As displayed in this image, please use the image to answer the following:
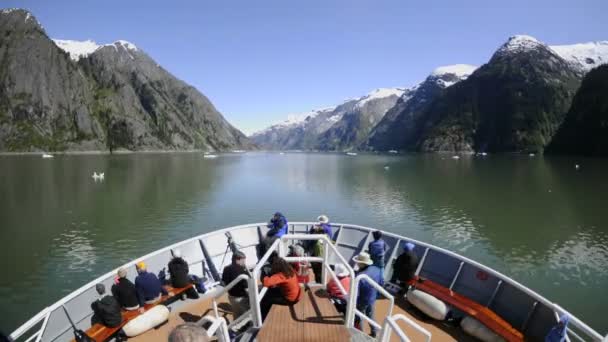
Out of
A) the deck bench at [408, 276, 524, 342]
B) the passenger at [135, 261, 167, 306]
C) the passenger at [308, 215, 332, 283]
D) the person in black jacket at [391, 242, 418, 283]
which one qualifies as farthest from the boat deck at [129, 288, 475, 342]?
the passenger at [308, 215, 332, 283]

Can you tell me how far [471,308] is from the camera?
11195 mm

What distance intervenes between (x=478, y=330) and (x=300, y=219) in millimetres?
31095

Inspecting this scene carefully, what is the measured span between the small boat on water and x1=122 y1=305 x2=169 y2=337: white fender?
0.74 feet

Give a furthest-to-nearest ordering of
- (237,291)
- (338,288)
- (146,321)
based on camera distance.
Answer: (146,321), (237,291), (338,288)

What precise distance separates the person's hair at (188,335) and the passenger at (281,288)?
14.8 feet

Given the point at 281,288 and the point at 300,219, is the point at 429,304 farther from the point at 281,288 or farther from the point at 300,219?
the point at 300,219

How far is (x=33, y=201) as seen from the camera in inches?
1987

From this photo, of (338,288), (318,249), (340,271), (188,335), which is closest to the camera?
(188,335)

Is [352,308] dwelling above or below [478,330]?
above

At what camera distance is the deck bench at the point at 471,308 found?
32.4 feet

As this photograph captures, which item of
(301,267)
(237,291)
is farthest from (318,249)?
(237,291)

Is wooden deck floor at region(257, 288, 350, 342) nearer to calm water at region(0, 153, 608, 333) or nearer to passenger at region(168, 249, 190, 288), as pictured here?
passenger at region(168, 249, 190, 288)

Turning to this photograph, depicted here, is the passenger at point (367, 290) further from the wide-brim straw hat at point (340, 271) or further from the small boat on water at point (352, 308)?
the wide-brim straw hat at point (340, 271)

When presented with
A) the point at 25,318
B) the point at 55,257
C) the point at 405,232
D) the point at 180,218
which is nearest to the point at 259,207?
the point at 180,218
